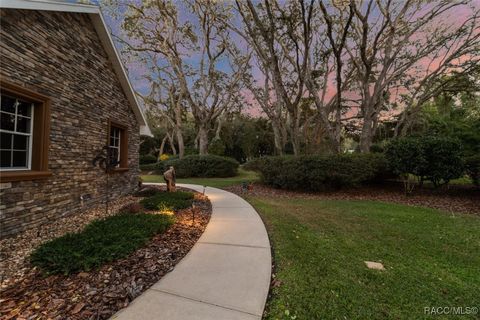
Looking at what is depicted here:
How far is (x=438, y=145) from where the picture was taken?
7.53m

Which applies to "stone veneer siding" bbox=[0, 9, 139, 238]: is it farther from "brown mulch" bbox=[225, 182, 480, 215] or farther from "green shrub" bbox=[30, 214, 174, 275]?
"brown mulch" bbox=[225, 182, 480, 215]

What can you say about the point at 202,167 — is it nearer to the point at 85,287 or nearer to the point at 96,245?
the point at 96,245

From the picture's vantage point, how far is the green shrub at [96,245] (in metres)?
2.77

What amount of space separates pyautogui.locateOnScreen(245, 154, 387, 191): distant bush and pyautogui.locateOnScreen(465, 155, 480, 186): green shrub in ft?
7.74

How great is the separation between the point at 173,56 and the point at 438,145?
49.5 feet

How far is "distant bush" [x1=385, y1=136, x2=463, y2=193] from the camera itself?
745 cm

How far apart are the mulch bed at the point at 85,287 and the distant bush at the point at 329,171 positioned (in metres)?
6.58

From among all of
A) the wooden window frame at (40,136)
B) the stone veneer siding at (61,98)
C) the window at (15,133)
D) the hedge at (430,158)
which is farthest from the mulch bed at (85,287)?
the hedge at (430,158)

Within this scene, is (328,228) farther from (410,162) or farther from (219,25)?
(219,25)

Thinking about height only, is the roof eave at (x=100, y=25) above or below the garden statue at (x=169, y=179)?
above

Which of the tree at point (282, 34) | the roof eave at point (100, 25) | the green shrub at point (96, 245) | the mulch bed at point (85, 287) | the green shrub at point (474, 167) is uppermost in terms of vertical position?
the tree at point (282, 34)

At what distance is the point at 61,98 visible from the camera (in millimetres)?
4961

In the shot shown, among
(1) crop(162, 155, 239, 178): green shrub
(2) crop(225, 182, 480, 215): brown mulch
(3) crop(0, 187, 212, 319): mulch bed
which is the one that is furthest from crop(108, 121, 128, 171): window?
(1) crop(162, 155, 239, 178): green shrub

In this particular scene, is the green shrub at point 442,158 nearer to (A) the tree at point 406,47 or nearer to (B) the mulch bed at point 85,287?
(A) the tree at point 406,47
